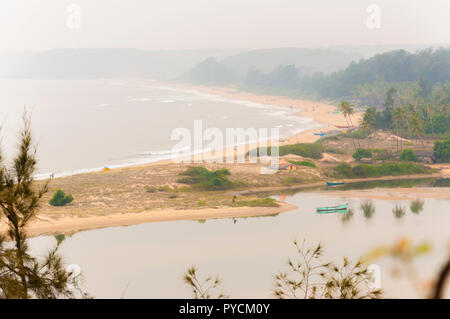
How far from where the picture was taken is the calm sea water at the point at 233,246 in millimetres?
20312

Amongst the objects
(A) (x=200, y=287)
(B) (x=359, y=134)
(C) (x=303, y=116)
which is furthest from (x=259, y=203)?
(C) (x=303, y=116)

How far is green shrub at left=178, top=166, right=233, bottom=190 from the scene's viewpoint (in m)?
37.1

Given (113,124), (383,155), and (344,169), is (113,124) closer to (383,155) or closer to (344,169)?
(383,155)

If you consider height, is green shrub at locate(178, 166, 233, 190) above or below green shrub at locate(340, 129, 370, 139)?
below

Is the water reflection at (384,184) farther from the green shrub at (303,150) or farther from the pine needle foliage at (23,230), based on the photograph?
the pine needle foliage at (23,230)

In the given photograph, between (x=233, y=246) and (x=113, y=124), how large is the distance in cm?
5461

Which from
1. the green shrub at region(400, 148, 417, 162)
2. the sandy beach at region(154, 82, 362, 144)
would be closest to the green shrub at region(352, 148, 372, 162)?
the green shrub at region(400, 148, 417, 162)

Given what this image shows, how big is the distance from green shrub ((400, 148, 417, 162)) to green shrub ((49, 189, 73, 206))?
25.8 m

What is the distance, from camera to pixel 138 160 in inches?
1900

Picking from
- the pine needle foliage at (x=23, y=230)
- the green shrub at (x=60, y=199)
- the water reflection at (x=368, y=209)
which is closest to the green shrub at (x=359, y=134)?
the water reflection at (x=368, y=209)

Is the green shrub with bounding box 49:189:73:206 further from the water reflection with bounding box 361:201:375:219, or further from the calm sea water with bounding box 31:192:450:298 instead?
the water reflection with bounding box 361:201:375:219

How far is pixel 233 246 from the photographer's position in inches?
987
